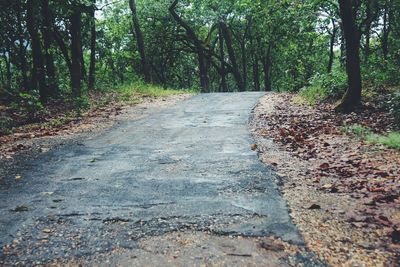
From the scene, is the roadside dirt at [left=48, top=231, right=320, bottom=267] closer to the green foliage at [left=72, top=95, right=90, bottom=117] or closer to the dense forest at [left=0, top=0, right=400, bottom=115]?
the dense forest at [left=0, top=0, right=400, bottom=115]

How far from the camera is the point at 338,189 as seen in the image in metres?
4.09

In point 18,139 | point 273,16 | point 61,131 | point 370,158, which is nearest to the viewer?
point 370,158

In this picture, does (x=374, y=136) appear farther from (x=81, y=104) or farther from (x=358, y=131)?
(x=81, y=104)

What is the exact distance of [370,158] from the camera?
204 inches

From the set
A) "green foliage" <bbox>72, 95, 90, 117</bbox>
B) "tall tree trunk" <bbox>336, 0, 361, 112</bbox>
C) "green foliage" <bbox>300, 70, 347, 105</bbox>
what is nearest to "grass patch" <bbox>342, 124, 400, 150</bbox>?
"tall tree trunk" <bbox>336, 0, 361, 112</bbox>

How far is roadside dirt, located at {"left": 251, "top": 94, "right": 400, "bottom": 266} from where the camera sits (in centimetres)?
284

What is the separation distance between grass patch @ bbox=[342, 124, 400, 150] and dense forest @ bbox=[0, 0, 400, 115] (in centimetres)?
253

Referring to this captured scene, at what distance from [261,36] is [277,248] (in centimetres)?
2730

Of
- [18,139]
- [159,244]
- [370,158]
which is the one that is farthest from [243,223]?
[18,139]

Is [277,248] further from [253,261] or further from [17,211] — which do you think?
[17,211]

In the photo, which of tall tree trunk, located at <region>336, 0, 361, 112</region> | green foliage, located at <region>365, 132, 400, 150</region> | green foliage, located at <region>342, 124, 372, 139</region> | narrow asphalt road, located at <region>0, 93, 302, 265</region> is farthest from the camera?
tall tree trunk, located at <region>336, 0, 361, 112</region>

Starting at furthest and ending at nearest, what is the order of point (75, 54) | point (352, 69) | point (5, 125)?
point (75, 54), point (352, 69), point (5, 125)

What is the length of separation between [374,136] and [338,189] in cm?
254

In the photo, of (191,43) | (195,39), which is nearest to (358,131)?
(195,39)
